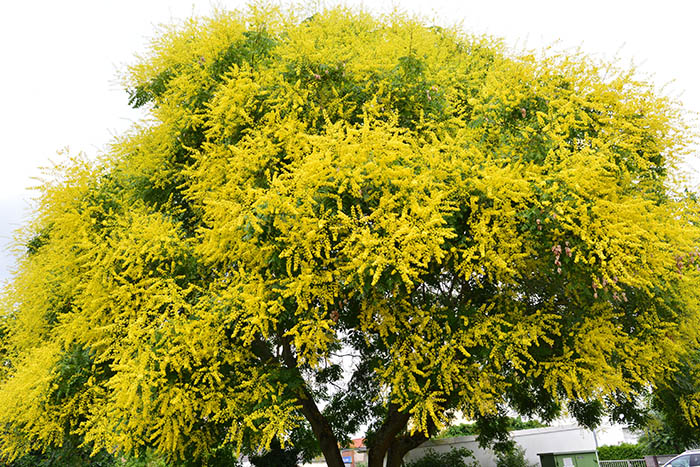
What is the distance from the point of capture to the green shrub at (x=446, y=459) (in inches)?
666

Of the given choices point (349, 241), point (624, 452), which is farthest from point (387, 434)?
point (624, 452)

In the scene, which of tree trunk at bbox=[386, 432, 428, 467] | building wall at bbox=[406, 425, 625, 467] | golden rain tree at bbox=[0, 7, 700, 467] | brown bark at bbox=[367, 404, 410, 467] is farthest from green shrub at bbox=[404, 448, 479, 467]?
golden rain tree at bbox=[0, 7, 700, 467]

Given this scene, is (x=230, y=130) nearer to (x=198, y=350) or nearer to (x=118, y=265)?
(x=118, y=265)

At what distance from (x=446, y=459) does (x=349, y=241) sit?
14.2 m

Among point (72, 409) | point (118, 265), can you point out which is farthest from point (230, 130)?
point (72, 409)

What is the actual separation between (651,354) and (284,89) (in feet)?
21.5

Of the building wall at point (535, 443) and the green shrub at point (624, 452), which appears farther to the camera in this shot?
the green shrub at point (624, 452)

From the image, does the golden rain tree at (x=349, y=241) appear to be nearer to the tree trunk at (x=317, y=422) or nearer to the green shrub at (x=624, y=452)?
the tree trunk at (x=317, y=422)

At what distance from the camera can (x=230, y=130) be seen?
24.8 ft

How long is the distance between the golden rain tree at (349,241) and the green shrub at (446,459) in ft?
30.4

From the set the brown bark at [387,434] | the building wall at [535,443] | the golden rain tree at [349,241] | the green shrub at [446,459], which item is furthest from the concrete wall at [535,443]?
the golden rain tree at [349,241]

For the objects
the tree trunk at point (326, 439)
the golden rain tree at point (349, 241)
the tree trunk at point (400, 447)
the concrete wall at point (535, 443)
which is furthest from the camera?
the concrete wall at point (535, 443)

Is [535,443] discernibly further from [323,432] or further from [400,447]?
[323,432]

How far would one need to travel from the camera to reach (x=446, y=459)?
17.3 m
